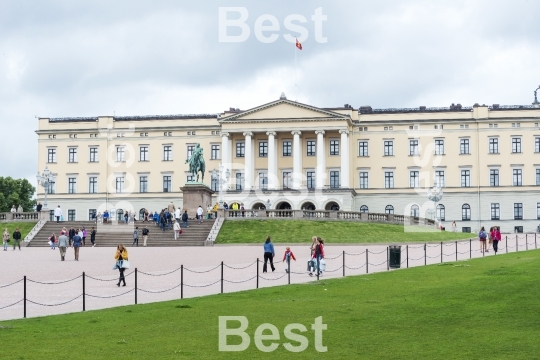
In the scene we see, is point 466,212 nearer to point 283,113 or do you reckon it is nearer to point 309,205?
point 309,205

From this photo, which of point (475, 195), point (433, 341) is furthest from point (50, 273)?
point (475, 195)

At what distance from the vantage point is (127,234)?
65625mm

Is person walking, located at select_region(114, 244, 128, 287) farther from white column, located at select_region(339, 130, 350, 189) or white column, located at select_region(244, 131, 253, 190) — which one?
white column, located at select_region(244, 131, 253, 190)

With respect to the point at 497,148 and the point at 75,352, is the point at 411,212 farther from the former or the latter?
the point at 75,352

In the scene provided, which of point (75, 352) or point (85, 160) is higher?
point (85, 160)

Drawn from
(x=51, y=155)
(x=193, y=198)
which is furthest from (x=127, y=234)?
(x=51, y=155)

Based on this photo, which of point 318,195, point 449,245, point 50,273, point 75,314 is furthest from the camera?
point 318,195

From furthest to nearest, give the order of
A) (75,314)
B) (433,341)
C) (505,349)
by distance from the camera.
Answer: (75,314)
(433,341)
(505,349)

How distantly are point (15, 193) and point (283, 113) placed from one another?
136ft

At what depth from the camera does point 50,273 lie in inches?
1406

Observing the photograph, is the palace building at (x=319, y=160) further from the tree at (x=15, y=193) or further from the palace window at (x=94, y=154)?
the tree at (x=15, y=193)

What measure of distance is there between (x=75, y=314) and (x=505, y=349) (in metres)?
10.9

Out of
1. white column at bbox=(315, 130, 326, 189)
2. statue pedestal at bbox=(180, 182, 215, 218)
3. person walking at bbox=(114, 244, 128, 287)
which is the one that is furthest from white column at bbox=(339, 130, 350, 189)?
person walking at bbox=(114, 244, 128, 287)

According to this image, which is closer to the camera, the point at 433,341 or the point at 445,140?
the point at 433,341
